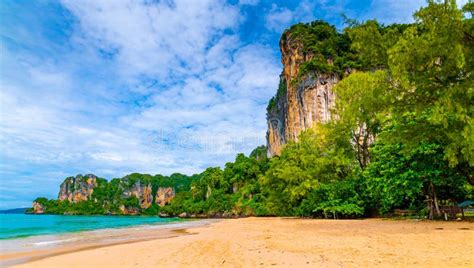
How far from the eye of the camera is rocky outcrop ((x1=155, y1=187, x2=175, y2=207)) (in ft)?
526

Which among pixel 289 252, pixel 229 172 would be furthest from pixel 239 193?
pixel 289 252

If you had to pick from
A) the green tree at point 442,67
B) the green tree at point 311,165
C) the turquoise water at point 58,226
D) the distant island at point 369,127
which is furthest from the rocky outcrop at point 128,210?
the green tree at point 442,67

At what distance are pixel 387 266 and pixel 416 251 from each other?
1.96 metres

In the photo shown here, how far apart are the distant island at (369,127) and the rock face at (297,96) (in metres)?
0.20

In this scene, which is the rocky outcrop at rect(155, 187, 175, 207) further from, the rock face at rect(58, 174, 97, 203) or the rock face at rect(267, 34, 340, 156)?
the rock face at rect(267, 34, 340, 156)

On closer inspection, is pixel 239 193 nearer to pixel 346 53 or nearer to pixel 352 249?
pixel 346 53

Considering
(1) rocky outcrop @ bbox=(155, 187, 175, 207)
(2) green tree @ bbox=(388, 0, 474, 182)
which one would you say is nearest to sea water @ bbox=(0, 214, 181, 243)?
(2) green tree @ bbox=(388, 0, 474, 182)

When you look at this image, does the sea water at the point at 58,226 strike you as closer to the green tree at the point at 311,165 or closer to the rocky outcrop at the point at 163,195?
the green tree at the point at 311,165

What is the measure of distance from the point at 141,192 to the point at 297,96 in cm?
11703

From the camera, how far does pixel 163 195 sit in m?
162

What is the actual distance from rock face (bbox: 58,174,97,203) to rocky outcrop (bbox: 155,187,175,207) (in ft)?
104

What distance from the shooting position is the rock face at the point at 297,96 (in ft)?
196

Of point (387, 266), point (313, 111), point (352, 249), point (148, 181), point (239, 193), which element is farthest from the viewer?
point (148, 181)

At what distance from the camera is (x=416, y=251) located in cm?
737
